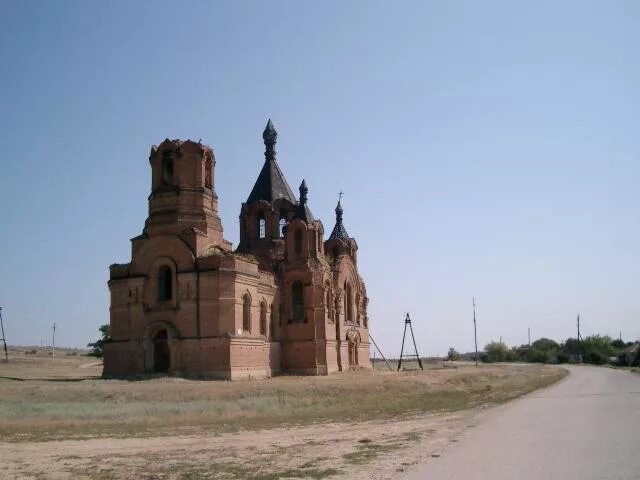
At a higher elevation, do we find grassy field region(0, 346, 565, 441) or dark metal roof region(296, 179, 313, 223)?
dark metal roof region(296, 179, 313, 223)

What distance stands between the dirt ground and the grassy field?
0.04 meters

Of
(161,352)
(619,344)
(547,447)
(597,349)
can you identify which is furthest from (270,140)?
(619,344)

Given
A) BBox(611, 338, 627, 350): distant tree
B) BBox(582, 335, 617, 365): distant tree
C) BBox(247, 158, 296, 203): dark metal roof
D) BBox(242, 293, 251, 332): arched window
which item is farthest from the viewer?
BBox(611, 338, 627, 350): distant tree

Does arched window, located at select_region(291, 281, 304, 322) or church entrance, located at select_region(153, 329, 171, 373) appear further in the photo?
arched window, located at select_region(291, 281, 304, 322)

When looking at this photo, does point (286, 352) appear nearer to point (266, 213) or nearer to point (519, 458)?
point (266, 213)

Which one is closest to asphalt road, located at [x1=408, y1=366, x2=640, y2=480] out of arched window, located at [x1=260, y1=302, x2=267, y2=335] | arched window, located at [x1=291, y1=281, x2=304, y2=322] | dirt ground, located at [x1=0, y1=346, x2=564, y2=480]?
dirt ground, located at [x1=0, y1=346, x2=564, y2=480]

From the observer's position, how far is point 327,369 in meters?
41.1

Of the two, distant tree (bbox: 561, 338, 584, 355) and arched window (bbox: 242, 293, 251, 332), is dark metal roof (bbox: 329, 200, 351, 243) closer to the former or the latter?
arched window (bbox: 242, 293, 251, 332)

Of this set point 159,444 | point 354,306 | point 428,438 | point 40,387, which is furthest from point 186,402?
point 354,306

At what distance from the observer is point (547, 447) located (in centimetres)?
1411

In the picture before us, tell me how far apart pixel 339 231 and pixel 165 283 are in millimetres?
19339

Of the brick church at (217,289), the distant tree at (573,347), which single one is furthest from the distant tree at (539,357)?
the brick church at (217,289)

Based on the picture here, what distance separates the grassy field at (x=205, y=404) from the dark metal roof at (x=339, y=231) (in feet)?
57.7

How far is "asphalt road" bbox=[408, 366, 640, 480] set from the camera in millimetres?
11383
